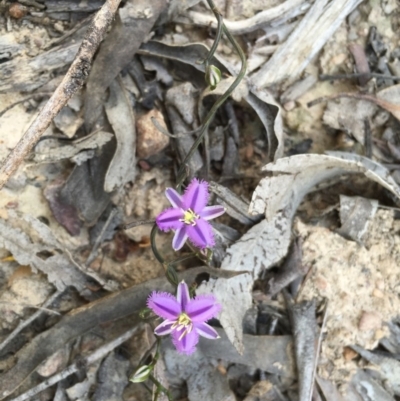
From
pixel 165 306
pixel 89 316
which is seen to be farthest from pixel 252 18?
pixel 89 316

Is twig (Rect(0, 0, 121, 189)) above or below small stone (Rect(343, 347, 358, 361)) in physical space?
above

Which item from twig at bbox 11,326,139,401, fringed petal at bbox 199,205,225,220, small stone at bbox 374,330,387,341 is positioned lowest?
small stone at bbox 374,330,387,341

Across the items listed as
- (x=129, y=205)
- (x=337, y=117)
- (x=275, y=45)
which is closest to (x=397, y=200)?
(x=337, y=117)

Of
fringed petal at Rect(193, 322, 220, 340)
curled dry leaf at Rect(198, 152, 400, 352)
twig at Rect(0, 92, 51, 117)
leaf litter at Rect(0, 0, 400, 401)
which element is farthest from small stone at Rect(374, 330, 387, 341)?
twig at Rect(0, 92, 51, 117)

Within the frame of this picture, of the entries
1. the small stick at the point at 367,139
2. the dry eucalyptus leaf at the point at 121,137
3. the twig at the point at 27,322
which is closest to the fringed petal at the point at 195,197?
the dry eucalyptus leaf at the point at 121,137

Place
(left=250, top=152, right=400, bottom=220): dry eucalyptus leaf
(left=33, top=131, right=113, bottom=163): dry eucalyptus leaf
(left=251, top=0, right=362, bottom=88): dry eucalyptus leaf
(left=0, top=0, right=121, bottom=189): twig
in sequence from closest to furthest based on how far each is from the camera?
(left=0, top=0, right=121, bottom=189): twig < (left=250, top=152, right=400, bottom=220): dry eucalyptus leaf < (left=33, top=131, right=113, bottom=163): dry eucalyptus leaf < (left=251, top=0, right=362, bottom=88): dry eucalyptus leaf

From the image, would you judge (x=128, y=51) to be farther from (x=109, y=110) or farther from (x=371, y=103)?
(x=371, y=103)

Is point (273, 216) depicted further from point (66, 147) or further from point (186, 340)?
point (66, 147)

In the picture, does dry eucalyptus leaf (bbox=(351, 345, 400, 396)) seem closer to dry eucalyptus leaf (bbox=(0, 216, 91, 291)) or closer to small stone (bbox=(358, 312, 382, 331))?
small stone (bbox=(358, 312, 382, 331))
